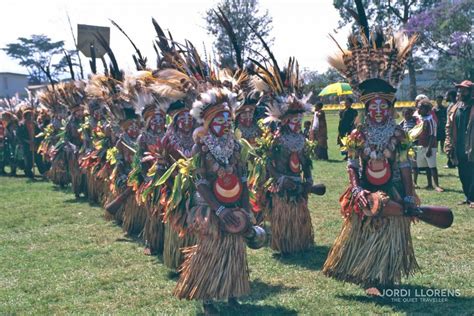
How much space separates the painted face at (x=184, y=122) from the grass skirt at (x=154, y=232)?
1.35m

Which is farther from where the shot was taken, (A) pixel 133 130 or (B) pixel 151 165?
(A) pixel 133 130

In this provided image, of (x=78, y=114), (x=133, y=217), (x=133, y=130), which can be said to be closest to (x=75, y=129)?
(x=78, y=114)

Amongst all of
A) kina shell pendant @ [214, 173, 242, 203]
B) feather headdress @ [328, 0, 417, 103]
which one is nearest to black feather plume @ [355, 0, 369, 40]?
feather headdress @ [328, 0, 417, 103]

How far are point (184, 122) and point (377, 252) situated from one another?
2.61 m

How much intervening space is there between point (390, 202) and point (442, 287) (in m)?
1.18

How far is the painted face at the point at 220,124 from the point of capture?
515cm

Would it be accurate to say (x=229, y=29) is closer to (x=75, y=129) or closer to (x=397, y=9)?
(x=75, y=129)

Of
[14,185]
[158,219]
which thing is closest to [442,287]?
[158,219]

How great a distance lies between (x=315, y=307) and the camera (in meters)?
5.40

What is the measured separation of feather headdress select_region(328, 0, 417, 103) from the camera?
18.0 ft

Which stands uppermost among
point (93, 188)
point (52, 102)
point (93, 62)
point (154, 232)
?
point (93, 62)

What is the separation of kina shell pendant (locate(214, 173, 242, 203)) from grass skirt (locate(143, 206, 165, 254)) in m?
2.21

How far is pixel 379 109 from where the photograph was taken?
550cm

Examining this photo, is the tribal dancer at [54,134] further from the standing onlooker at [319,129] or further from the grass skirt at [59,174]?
the standing onlooker at [319,129]
